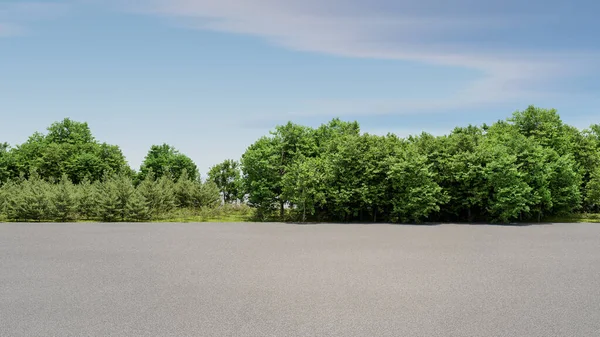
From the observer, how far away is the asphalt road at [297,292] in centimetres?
761

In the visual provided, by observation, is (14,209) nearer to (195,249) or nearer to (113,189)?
(113,189)

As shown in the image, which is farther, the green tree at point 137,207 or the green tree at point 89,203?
the green tree at point 89,203

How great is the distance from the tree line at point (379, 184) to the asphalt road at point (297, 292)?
68.0 feet

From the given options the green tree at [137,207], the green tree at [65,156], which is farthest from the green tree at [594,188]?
the green tree at [65,156]

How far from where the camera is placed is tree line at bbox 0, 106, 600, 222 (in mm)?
37938

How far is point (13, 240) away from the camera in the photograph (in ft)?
70.5

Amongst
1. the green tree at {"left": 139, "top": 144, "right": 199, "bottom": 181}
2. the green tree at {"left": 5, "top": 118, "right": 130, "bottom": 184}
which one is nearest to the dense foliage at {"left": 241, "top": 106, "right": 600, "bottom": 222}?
the green tree at {"left": 5, "top": 118, "right": 130, "bottom": 184}

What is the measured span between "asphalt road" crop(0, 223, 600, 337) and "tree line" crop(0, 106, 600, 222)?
68.0 feet

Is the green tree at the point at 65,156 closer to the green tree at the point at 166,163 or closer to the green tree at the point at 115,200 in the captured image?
the green tree at the point at 166,163

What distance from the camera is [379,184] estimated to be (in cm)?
3916

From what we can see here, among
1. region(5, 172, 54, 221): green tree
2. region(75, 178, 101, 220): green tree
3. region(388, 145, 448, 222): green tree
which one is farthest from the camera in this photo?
region(75, 178, 101, 220): green tree

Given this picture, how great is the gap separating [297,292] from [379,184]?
30.1 meters

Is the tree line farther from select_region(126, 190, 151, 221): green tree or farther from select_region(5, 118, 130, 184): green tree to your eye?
select_region(5, 118, 130, 184): green tree

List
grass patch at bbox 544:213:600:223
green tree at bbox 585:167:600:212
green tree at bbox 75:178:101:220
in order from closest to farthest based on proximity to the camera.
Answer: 1. green tree at bbox 75:178:101:220
2. green tree at bbox 585:167:600:212
3. grass patch at bbox 544:213:600:223
